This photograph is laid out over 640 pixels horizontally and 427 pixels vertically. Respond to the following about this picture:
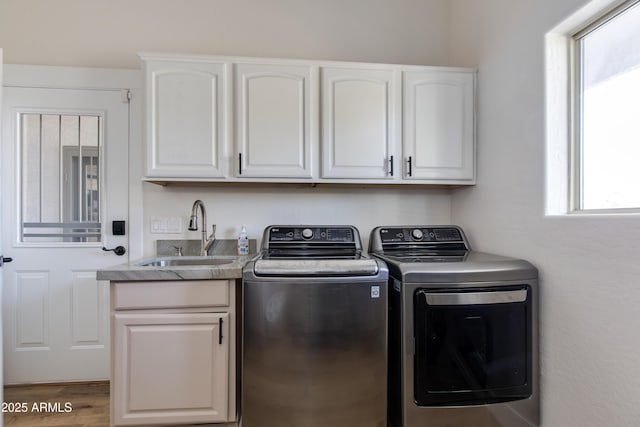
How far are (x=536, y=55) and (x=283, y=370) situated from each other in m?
1.93

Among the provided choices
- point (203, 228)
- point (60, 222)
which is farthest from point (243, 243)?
point (60, 222)

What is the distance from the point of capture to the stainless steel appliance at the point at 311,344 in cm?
133

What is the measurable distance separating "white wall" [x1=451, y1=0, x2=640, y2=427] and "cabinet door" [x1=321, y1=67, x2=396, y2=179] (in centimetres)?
61

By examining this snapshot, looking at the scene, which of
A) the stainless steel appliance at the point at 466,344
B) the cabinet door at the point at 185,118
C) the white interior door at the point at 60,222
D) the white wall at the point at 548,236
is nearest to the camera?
the white wall at the point at 548,236

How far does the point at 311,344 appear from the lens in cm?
134

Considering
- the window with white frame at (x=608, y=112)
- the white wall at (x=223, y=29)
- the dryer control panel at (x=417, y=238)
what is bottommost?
the dryer control panel at (x=417, y=238)

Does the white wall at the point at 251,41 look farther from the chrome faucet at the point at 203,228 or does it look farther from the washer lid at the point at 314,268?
the washer lid at the point at 314,268

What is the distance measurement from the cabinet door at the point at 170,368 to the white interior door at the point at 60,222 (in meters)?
0.79

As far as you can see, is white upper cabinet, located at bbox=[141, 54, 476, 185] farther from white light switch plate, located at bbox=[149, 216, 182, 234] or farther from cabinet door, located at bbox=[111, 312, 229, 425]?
cabinet door, located at bbox=[111, 312, 229, 425]

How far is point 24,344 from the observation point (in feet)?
6.36

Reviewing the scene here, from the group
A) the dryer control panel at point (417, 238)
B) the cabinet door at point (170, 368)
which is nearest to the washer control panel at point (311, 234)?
the dryer control panel at point (417, 238)

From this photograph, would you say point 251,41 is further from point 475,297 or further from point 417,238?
point 475,297

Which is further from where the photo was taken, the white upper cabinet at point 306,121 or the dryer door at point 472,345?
the white upper cabinet at point 306,121

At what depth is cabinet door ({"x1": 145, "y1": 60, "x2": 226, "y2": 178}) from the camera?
1664mm
